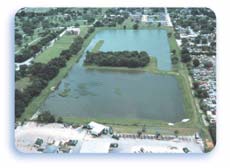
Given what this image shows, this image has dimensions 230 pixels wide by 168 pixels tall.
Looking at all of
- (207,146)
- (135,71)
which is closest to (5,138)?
(135,71)

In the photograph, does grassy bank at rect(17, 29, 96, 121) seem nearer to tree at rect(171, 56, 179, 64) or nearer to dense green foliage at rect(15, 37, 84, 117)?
dense green foliage at rect(15, 37, 84, 117)

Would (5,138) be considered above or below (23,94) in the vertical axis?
below

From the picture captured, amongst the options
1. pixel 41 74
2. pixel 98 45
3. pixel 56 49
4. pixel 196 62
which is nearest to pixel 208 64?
pixel 196 62

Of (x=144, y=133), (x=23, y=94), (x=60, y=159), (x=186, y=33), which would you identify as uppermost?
(x=186, y=33)

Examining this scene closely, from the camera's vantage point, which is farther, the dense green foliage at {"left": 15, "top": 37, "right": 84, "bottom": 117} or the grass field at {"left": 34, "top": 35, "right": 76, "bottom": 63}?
the grass field at {"left": 34, "top": 35, "right": 76, "bottom": 63}

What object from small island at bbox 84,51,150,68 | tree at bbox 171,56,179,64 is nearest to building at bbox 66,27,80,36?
small island at bbox 84,51,150,68

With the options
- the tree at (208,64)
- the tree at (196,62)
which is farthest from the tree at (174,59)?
the tree at (208,64)

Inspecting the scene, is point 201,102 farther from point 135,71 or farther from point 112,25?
point 112,25
